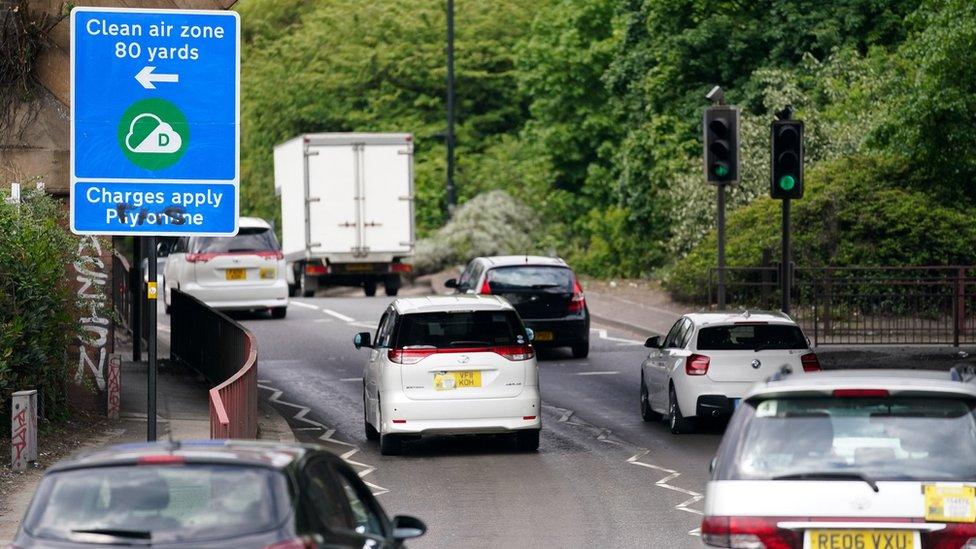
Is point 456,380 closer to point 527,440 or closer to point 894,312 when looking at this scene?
point 527,440

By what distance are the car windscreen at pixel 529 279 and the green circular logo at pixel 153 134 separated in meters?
14.1

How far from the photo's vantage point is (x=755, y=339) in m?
18.9

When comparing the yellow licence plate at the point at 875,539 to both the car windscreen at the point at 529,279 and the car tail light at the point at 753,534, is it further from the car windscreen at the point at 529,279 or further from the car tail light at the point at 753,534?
the car windscreen at the point at 529,279

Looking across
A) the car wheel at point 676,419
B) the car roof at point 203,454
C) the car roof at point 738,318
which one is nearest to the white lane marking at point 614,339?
the car wheel at point 676,419

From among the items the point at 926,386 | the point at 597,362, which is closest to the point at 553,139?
the point at 597,362

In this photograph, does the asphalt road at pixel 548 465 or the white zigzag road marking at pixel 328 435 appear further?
the white zigzag road marking at pixel 328 435

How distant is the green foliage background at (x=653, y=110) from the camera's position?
33000mm

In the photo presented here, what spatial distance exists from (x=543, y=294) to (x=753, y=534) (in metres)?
18.6

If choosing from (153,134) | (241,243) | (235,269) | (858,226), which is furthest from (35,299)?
(858,226)

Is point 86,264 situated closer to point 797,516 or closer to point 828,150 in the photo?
point 797,516

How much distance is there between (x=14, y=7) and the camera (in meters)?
18.7

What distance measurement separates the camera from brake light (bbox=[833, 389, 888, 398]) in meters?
8.34

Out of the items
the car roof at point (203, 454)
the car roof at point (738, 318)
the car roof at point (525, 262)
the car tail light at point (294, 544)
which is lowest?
the car tail light at point (294, 544)

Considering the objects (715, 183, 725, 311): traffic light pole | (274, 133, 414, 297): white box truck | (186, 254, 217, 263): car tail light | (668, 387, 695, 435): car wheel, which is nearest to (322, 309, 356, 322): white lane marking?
(186, 254, 217, 263): car tail light
